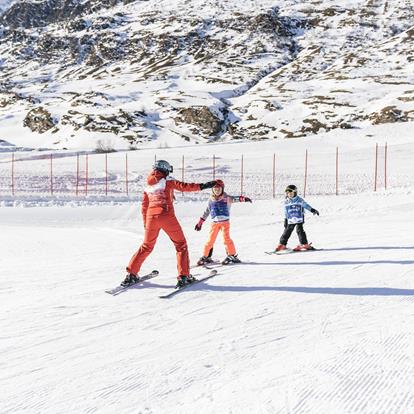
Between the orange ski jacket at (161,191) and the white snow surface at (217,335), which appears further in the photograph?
the orange ski jacket at (161,191)

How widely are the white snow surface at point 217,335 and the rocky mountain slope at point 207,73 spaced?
159 ft

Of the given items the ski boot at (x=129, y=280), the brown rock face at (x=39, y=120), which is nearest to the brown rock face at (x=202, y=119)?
the brown rock face at (x=39, y=120)

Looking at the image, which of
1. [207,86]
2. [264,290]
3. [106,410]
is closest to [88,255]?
[264,290]

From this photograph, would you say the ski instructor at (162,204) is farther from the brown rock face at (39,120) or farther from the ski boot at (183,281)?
the brown rock face at (39,120)

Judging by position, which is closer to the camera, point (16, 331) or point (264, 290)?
point (16, 331)

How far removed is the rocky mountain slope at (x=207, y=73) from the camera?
6200 centimetres

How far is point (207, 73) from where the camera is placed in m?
108

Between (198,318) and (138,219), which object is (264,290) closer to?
(198,318)

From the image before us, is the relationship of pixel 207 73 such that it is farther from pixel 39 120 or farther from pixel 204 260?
pixel 204 260

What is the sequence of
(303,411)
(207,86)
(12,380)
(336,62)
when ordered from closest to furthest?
(303,411), (12,380), (207,86), (336,62)

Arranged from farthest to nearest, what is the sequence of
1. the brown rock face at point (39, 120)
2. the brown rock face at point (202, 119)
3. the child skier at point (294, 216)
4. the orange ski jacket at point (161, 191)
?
the brown rock face at point (39, 120) < the brown rock face at point (202, 119) < the child skier at point (294, 216) < the orange ski jacket at point (161, 191)

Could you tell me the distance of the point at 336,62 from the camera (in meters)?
101

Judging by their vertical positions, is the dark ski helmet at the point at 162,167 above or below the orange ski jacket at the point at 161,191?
above

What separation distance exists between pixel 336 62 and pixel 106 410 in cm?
10618
